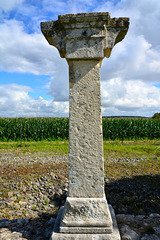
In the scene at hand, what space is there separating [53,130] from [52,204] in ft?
38.6

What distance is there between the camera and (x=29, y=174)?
586 cm

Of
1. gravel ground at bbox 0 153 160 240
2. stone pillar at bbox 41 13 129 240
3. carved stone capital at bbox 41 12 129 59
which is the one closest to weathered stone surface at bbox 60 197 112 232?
stone pillar at bbox 41 13 129 240

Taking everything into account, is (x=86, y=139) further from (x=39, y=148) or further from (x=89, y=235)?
(x=39, y=148)

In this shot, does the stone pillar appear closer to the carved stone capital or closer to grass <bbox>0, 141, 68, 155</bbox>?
the carved stone capital

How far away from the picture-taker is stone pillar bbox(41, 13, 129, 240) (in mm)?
2338

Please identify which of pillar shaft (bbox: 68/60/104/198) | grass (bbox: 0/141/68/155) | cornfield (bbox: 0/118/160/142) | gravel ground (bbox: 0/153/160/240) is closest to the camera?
pillar shaft (bbox: 68/60/104/198)

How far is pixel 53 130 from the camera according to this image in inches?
626

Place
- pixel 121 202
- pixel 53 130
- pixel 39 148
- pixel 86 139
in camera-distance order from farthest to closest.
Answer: pixel 53 130
pixel 39 148
pixel 121 202
pixel 86 139

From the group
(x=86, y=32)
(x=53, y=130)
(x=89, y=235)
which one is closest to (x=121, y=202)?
(x=89, y=235)

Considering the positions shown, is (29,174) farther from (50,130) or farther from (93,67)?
(50,130)

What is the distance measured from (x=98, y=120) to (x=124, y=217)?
1.73 meters

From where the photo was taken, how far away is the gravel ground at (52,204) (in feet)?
8.94

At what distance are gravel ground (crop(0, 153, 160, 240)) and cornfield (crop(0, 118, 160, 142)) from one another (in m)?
9.67

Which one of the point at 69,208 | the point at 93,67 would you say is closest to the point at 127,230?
the point at 69,208
